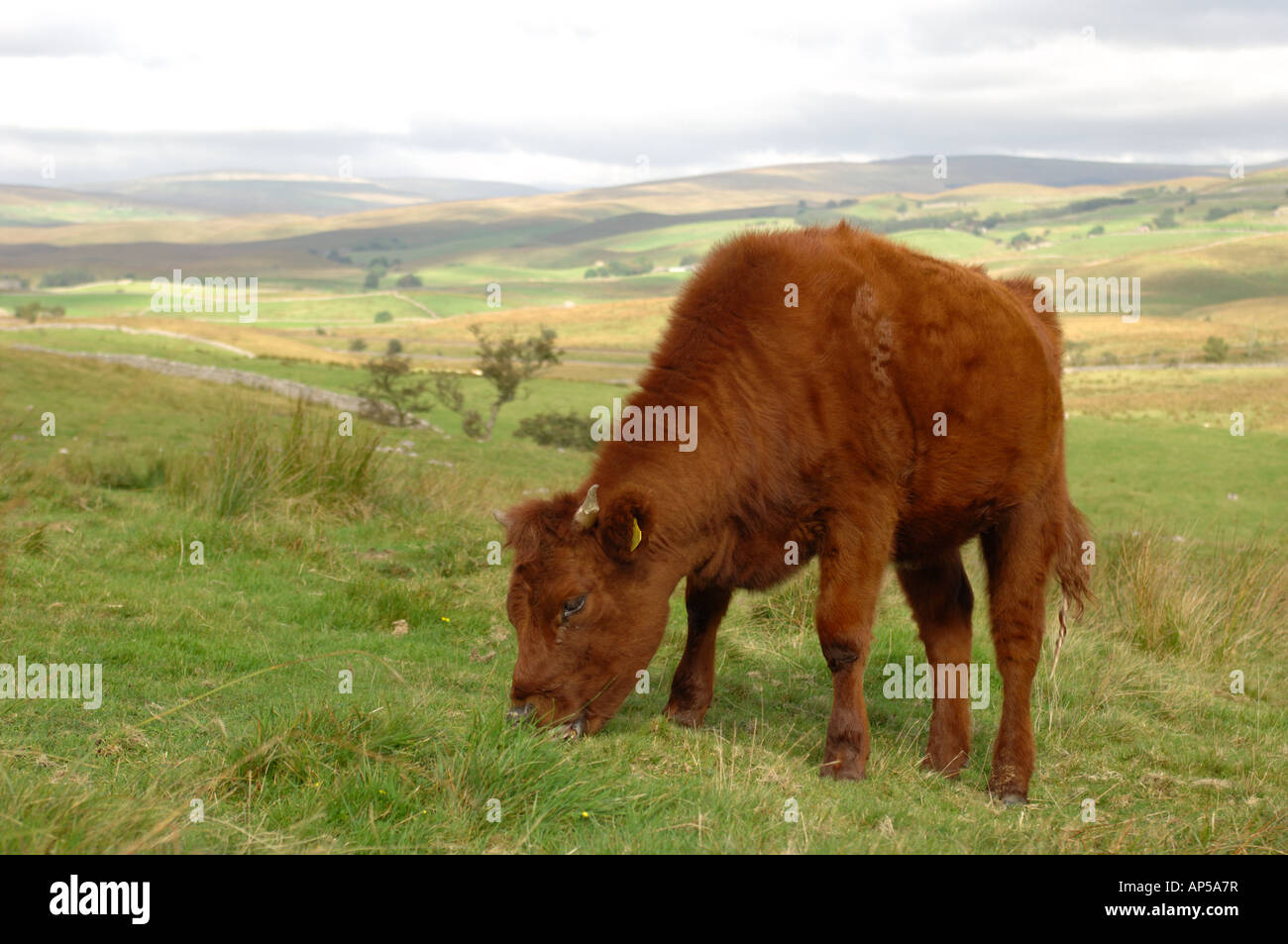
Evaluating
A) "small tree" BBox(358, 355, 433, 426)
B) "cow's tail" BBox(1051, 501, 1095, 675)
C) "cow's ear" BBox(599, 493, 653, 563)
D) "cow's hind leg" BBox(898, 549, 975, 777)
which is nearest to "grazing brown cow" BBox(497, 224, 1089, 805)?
"cow's ear" BBox(599, 493, 653, 563)

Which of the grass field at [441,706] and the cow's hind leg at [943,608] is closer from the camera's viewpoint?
the grass field at [441,706]

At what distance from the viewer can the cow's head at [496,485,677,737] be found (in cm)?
552

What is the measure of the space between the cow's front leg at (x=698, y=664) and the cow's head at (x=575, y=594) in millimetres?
922

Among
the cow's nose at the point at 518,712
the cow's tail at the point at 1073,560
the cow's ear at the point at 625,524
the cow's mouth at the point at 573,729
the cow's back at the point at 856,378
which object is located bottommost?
the cow's mouth at the point at 573,729

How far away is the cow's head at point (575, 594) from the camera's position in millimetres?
5520

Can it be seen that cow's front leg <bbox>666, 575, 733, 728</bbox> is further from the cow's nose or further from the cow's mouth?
the cow's nose

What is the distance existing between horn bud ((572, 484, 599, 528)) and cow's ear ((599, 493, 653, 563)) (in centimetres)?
5

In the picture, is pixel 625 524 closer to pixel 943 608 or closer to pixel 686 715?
pixel 686 715

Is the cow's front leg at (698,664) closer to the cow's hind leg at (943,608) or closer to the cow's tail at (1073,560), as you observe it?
the cow's hind leg at (943,608)

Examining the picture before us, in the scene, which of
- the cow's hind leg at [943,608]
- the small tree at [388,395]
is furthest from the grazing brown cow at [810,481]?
the small tree at [388,395]

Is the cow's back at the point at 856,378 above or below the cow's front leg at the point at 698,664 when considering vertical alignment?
above

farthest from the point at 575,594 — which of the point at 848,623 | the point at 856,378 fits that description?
the point at 856,378
